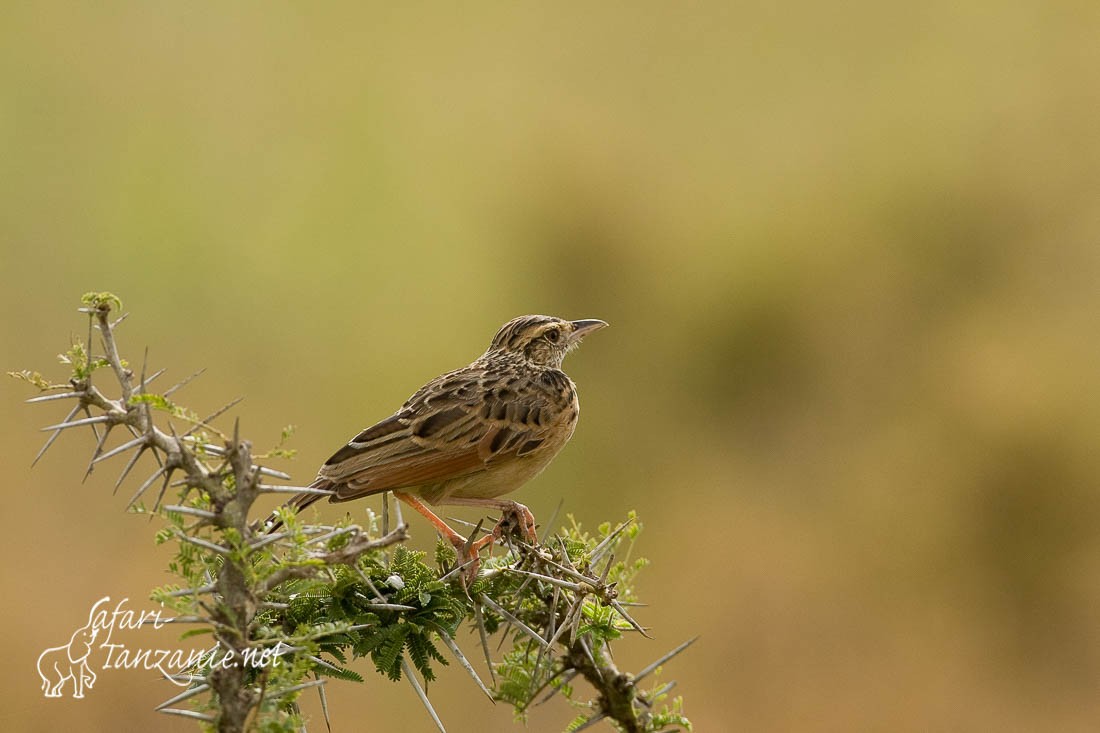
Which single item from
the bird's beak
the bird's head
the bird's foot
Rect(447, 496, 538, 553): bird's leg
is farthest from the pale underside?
the bird's beak

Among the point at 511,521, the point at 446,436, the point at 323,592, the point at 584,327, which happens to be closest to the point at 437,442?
the point at 446,436

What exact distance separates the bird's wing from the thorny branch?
0.69 m

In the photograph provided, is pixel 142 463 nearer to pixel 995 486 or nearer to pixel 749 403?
pixel 749 403

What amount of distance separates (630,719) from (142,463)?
5.80 m

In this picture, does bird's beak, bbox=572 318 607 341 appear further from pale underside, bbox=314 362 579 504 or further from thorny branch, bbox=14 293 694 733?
thorny branch, bbox=14 293 694 733

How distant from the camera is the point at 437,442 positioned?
4887 millimetres

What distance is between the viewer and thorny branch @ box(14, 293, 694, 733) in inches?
105

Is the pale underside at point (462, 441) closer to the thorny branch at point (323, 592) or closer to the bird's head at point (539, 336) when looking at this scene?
the bird's head at point (539, 336)

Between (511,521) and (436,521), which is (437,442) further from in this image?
(511,521)

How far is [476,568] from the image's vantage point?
12.8 ft

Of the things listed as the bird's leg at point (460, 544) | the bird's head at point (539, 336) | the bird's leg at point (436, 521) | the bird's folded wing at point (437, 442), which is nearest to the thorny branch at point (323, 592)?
the bird's leg at point (460, 544)

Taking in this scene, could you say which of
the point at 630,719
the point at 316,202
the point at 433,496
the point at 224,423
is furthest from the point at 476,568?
the point at 316,202

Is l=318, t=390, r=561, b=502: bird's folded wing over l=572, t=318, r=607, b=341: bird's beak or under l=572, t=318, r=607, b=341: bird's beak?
under

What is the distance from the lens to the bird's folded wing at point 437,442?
4477 millimetres
